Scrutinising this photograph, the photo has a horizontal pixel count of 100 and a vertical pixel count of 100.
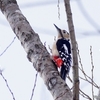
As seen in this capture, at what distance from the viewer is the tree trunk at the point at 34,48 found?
239 cm

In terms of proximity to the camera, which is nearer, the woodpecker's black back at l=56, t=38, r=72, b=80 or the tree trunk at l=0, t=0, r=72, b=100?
the tree trunk at l=0, t=0, r=72, b=100

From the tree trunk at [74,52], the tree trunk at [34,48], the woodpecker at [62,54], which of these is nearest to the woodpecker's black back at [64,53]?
the woodpecker at [62,54]

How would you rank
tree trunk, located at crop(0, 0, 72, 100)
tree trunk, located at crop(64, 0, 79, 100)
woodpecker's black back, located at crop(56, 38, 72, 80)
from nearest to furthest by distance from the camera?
tree trunk, located at crop(64, 0, 79, 100)
tree trunk, located at crop(0, 0, 72, 100)
woodpecker's black back, located at crop(56, 38, 72, 80)

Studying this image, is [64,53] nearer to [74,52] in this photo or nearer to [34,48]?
[34,48]

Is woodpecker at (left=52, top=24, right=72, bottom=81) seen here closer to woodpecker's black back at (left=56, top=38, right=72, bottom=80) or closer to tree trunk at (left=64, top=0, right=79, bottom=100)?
woodpecker's black back at (left=56, top=38, right=72, bottom=80)

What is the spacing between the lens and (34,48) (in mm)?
2750

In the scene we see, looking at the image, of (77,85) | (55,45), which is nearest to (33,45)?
(77,85)

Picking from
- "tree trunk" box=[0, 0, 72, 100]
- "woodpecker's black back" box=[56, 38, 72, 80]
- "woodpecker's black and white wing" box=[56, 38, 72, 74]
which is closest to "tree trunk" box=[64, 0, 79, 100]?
"tree trunk" box=[0, 0, 72, 100]

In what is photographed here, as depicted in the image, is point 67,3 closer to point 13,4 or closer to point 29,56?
point 29,56

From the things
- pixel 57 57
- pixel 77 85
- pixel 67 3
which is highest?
pixel 57 57

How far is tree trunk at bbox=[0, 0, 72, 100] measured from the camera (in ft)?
7.86

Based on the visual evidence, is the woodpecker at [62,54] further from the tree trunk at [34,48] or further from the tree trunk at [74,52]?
the tree trunk at [74,52]

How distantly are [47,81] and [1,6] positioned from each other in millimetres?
989

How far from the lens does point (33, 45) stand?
2770mm
